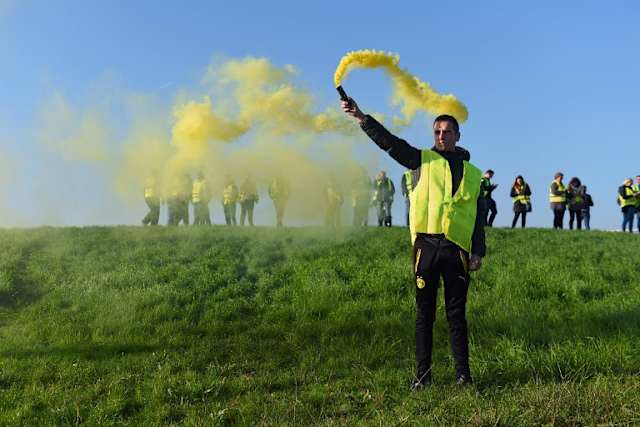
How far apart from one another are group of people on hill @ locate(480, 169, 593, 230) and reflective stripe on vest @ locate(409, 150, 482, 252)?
16527mm

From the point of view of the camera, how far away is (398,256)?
43.4ft

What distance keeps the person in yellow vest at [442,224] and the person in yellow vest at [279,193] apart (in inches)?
576

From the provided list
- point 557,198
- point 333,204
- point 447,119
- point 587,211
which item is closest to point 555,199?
point 557,198

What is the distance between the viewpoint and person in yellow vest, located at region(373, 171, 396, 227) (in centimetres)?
2209

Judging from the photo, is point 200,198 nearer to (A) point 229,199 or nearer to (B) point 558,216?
(A) point 229,199

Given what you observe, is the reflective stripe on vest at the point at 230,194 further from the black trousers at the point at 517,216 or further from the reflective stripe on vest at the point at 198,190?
the black trousers at the point at 517,216

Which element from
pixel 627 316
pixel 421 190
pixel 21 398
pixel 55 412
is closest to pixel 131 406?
pixel 55 412

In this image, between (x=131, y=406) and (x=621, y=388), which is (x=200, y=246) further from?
(x=621, y=388)

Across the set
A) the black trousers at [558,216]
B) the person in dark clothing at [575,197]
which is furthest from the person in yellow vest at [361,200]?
the person in dark clothing at [575,197]

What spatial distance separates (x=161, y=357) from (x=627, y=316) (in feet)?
21.0

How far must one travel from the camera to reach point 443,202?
17.5 ft

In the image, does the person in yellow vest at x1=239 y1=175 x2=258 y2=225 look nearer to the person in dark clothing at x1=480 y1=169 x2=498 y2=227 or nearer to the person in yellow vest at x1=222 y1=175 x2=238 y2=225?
the person in yellow vest at x1=222 y1=175 x2=238 y2=225

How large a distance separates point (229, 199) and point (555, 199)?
1255cm

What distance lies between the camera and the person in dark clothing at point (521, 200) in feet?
73.3
